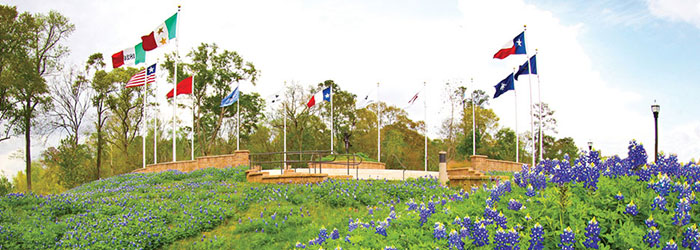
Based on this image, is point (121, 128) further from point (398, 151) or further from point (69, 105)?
point (398, 151)

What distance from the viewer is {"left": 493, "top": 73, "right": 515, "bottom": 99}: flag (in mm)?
25516

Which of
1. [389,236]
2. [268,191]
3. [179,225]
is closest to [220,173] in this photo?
[268,191]

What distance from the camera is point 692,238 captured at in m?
3.31

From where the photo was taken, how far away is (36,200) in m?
12.7

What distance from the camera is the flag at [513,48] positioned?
23.2m

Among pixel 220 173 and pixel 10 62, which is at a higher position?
pixel 10 62

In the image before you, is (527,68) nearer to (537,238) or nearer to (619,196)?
(619,196)

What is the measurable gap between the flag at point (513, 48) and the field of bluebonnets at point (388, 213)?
12651 mm

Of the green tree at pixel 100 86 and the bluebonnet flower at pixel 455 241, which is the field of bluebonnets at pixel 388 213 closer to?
the bluebonnet flower at pixel 455 241

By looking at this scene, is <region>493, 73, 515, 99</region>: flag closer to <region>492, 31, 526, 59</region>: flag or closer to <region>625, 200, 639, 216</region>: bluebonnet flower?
<region>492, 31, 526, 59</region>: flag

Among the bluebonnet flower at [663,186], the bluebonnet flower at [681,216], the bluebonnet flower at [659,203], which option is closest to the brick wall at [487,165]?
the bluebonnet flower at [663,186]

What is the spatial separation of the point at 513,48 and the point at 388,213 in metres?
19.0

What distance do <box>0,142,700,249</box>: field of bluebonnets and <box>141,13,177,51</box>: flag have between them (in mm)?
7774

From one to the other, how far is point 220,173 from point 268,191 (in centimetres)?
522
